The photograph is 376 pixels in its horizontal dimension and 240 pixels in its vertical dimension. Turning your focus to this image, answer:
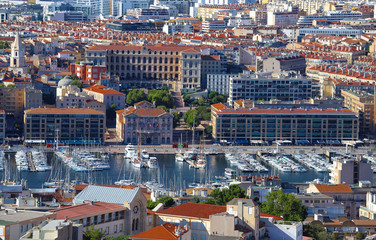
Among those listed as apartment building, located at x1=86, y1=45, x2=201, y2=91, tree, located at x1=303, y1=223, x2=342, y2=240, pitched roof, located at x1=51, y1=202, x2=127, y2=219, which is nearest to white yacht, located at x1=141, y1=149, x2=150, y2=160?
apartment building, located at x1=86, y1=45, x2=201, y2=91

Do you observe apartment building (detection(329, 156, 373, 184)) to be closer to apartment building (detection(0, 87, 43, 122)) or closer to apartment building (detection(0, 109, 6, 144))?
apartment building (detection(0, 109, 6, 144))

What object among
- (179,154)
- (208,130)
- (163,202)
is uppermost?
(163,202)

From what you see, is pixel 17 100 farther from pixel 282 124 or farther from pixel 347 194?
pixel 347 194

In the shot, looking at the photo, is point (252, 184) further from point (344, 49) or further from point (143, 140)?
point (344, 49)

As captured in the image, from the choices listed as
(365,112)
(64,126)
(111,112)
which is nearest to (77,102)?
(111,112)

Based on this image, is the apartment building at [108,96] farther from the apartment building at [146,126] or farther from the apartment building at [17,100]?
the apartment building at [146,126]
